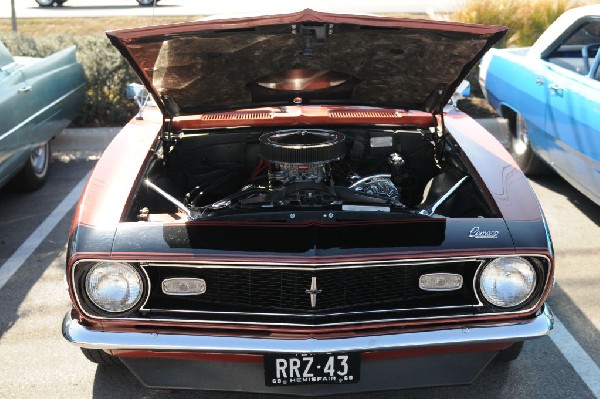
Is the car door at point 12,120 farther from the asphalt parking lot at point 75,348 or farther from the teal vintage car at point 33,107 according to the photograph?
the asphalt parking lot at point 75,348

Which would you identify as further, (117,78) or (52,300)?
(117,78)

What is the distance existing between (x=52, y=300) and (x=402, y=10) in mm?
13458

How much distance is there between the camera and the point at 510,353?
121 inches

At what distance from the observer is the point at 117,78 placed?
7.52 metres

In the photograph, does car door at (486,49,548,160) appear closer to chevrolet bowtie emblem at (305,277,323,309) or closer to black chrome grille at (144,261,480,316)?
Answer: black chrome grille at (144,261,480,316)

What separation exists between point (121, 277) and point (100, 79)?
5.32 m

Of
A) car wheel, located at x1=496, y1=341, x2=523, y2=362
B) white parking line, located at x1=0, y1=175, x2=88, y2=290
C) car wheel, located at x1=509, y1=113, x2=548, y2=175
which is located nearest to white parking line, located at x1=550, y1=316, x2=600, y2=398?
car wheel, located at x1=496, y1=341, x2=523, y2=362

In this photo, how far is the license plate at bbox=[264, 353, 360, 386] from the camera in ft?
8.27

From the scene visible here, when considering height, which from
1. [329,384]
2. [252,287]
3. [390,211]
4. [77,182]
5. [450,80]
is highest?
[450,80]

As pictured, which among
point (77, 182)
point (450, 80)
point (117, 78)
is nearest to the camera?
point (450, 80)

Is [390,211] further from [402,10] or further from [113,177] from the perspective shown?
[402,10]

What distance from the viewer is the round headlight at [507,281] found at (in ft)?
8.62

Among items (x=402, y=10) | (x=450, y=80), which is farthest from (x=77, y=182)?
(x=402, y=10)

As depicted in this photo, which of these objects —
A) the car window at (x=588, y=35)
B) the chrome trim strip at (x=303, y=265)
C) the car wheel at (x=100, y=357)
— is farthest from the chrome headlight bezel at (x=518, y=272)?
the car window at (x=588, y=35)
